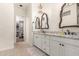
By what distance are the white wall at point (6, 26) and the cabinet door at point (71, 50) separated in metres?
2.96

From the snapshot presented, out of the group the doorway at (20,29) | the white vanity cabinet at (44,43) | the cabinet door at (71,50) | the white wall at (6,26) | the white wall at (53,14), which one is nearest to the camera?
the cabinet door at (71,50)

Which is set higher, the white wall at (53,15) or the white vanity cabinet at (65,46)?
the white wall at (53,15)

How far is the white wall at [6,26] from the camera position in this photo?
388 centimetres

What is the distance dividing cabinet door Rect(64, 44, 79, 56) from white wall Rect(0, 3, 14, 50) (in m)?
2.96

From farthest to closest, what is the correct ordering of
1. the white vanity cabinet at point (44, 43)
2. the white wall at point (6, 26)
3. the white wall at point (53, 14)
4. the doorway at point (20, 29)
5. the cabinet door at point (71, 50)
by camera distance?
1. the doorway at point (20, 29)
2. the white wall at point (6, 26)
3. the white wall at point (53, 14)
4. the white vanity cabinet at point (44, 43)
5. the cabinet door at point (71, 50)

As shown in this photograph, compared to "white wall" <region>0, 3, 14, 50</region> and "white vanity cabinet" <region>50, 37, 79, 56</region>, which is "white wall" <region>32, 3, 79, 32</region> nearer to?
"white vanity cabinet" <region>50, 37, 79, 56</region>

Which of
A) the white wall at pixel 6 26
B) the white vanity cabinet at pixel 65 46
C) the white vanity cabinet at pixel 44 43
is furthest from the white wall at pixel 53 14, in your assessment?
the white wall at pixel 6 26

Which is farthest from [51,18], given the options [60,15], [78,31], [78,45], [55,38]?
[78,45]

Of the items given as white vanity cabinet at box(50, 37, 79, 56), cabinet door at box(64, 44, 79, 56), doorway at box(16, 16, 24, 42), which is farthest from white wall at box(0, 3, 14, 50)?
doorway at box(16, 16, 24, 42)

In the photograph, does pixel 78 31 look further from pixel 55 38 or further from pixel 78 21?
pixel 55 38

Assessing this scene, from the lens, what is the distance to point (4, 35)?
396 cm

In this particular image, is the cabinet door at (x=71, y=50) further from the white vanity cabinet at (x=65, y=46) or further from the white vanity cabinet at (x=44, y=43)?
the white vanity cabinet at (x=44, y=43)

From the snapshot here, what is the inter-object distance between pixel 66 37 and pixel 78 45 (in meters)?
Answer: 0.37

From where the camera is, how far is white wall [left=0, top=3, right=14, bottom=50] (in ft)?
12.7
